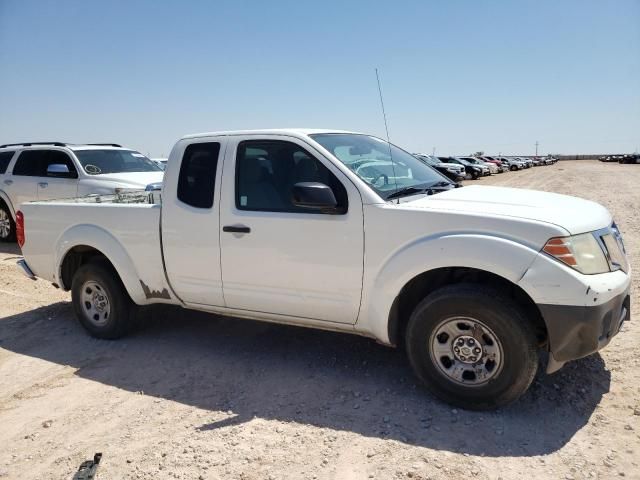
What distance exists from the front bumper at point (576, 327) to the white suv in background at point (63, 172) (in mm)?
7965

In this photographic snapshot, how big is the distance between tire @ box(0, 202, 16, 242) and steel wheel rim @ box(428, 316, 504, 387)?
10.2 metres

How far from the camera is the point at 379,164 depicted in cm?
422

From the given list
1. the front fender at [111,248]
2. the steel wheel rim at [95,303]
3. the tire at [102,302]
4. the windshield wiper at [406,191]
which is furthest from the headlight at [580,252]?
the steel wheel rim at [95,303]

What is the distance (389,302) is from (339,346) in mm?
1205

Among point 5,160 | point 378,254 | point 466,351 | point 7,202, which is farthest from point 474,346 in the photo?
point 5,160

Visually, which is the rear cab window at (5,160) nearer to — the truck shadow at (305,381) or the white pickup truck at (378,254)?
the truck shadow at (305,381)

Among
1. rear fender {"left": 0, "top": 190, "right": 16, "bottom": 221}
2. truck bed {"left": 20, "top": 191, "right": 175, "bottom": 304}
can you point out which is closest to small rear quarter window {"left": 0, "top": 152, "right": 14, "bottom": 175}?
rear fender {"left": 0, "top": 190, "right": 16, "bottom": 221}

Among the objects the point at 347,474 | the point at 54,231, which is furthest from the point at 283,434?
the point at 54,231

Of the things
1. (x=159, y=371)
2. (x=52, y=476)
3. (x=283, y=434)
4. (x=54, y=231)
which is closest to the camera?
(x=52, y=476)

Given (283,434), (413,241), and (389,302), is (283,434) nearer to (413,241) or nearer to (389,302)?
(389,302)

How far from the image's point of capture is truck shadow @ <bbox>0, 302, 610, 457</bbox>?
331 cm

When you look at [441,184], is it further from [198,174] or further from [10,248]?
[10,248]

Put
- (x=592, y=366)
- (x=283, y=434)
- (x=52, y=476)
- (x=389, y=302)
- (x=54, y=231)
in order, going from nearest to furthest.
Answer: (x=52, y=476) < (x=283, y=434) < (x=389, y=302) < (x=592, y=366) < (x=54, y=231)

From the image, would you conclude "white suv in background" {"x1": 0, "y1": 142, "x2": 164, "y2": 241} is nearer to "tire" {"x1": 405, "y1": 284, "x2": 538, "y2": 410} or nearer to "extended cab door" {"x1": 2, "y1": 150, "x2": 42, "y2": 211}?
"extended cab door" {"x1": 2, "y1": 150, "x2": 42, "y2": 211}
